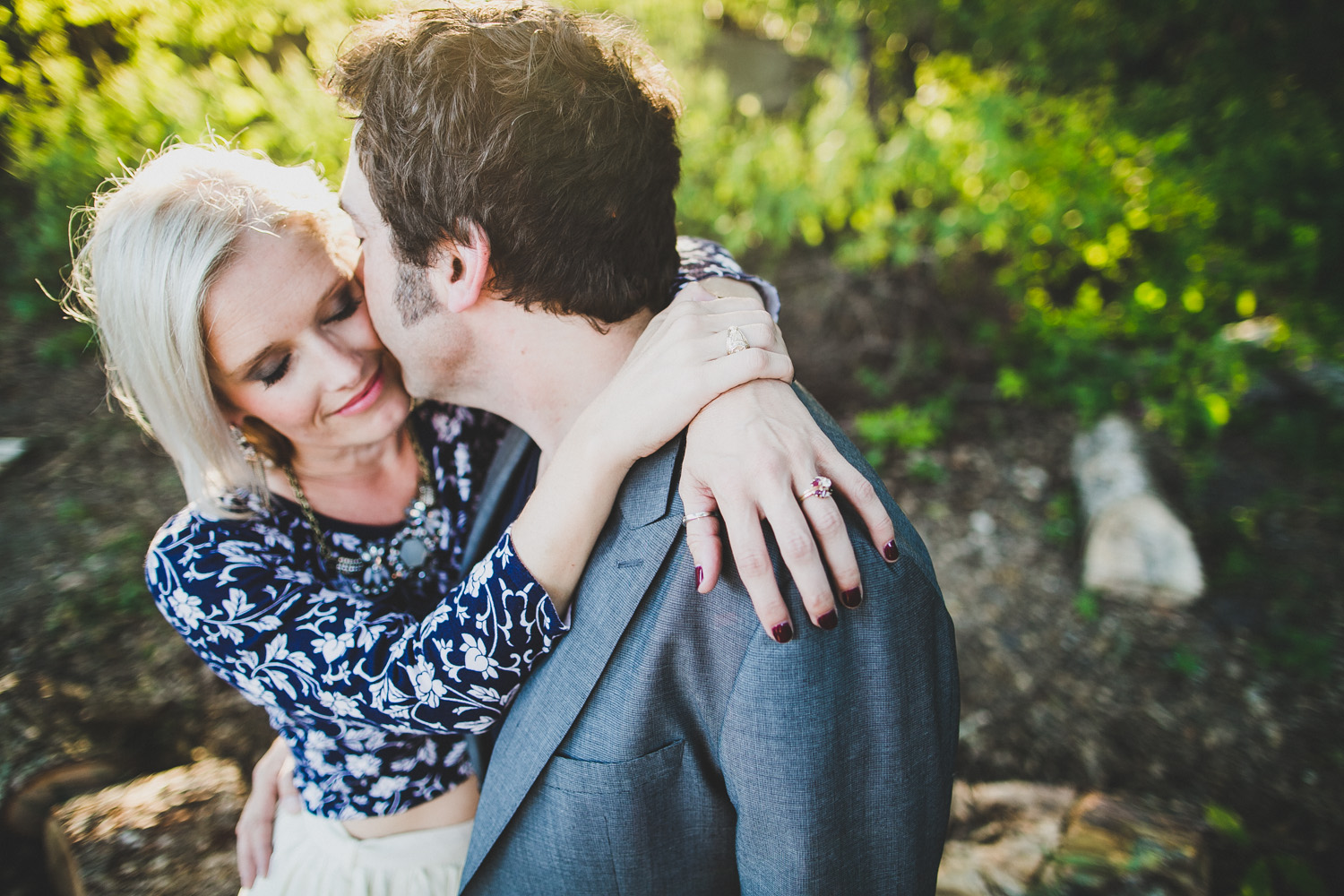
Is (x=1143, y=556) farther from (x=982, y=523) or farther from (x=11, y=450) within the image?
(x=11, y=450)

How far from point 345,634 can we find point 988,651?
3093 millimetres

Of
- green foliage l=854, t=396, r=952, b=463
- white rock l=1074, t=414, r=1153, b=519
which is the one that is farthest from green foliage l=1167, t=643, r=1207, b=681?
green foliage l=854, t=396, r=952, b=463

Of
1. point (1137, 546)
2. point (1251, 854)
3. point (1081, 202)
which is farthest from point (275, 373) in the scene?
point (1081, 202)

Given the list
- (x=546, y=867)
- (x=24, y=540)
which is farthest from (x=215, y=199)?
(x=24, y=540)

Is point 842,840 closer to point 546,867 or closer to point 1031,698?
point 546,867

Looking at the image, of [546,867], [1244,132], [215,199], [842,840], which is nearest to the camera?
[842,840]

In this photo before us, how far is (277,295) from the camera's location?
4.87 feet

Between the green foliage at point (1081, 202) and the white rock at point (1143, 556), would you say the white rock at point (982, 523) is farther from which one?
the green foliage at point (1081, 202)

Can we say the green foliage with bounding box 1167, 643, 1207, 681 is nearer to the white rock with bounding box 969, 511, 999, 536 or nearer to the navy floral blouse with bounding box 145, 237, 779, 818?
the white rock with bounding box 969, 511, 999, 536

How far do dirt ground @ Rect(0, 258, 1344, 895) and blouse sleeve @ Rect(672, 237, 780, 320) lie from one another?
2356 millimetres

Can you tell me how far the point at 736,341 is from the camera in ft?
4.08

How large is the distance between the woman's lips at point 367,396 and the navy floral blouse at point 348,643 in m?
0.31

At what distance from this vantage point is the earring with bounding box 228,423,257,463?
63.9 inches

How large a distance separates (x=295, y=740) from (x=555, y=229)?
139cm
